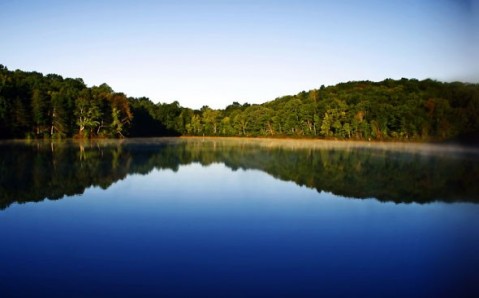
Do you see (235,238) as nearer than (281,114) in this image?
Yes

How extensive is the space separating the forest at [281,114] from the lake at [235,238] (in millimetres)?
35370

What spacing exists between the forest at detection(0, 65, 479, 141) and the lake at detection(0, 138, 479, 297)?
35.4 m

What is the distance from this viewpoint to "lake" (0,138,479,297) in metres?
7.35

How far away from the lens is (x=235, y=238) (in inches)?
410

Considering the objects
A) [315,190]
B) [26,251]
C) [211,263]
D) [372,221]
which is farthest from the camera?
[315,190]

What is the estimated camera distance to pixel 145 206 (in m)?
14.5

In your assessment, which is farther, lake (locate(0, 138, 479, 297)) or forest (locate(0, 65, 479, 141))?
forest (locate(0, 65, 479, 141))

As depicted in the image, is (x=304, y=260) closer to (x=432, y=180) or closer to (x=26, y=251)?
(x=26, y=251)

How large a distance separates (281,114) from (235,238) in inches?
3919

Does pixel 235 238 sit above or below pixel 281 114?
below

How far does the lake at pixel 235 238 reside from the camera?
735cm

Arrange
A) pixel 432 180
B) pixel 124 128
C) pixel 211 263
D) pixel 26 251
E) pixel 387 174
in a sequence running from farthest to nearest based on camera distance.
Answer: pixel 124 128
pixel 387 174
pixel 432 180
pixel 26 251
pixel 211 263

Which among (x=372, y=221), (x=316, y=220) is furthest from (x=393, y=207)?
(x=316, y=220)

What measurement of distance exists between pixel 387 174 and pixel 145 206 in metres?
16.1
